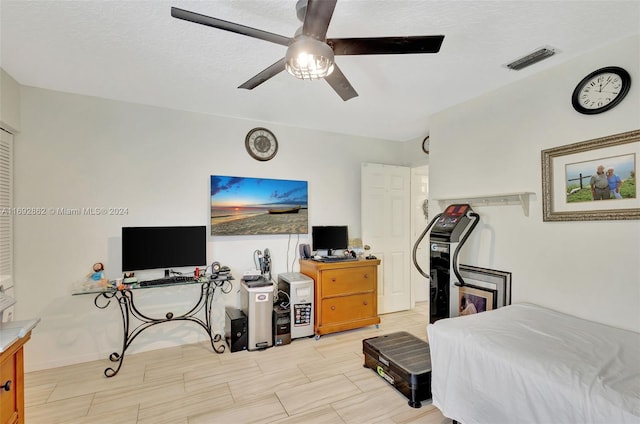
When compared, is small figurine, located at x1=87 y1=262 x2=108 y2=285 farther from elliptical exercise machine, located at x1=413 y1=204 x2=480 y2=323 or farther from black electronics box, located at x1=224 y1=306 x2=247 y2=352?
elliptical exercise machine, located at x1=413 y1=204 x2=480 y2=323

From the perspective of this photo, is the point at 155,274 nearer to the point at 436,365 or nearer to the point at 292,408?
the point at 292,408

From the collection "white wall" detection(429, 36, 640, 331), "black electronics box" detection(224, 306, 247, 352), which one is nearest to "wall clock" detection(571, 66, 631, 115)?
"white wall" detection(429, 36, 640, 331)

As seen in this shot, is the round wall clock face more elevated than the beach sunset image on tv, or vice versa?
the round wall clock face

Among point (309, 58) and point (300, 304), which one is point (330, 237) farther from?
point (309, 58)

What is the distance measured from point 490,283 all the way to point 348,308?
63.1 inches

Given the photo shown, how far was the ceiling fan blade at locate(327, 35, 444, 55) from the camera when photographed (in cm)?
149

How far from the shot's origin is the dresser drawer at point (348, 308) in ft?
11.7

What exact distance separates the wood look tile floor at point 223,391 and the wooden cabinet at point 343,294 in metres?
0.40

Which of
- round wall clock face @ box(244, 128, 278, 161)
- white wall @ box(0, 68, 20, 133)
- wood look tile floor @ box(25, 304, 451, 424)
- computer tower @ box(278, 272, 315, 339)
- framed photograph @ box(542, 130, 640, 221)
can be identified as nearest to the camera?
framed photograph @ box(542, 130, 640, 221)

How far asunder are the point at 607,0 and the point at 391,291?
145 inches

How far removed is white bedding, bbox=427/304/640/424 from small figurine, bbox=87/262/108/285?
295 cm

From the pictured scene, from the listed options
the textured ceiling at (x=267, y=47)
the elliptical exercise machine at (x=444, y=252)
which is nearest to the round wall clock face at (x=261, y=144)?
the textured ceiling at (x=267, y=47)

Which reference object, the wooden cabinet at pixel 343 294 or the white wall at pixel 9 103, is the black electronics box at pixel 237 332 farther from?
the white wall at pixel 9 103

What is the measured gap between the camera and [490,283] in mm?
2883
